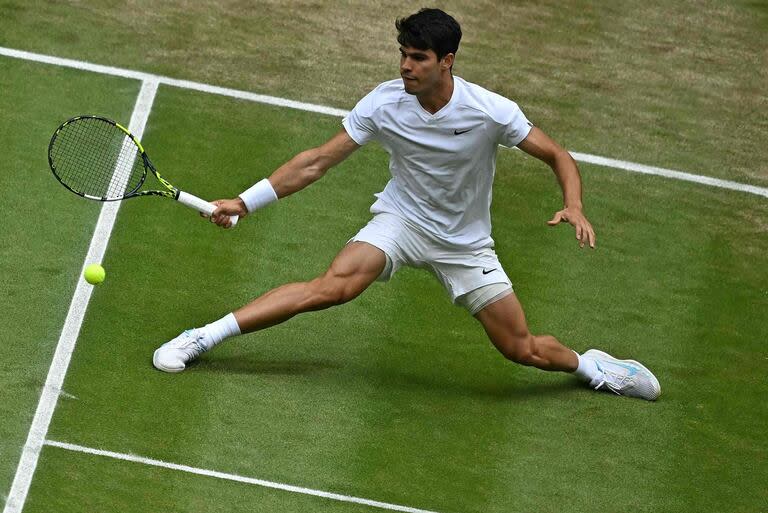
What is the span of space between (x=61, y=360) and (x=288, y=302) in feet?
5.09

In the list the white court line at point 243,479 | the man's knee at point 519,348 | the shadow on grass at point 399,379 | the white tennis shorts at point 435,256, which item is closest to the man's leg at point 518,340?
the man's knee at point 519,348

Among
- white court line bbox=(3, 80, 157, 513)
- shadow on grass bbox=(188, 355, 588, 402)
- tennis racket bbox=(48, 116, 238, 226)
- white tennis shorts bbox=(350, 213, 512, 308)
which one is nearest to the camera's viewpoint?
white court line bbox=(3, 80, 157, 513)

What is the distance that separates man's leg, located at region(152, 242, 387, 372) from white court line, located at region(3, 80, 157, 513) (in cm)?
62

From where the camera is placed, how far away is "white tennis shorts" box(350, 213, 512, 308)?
368 inches

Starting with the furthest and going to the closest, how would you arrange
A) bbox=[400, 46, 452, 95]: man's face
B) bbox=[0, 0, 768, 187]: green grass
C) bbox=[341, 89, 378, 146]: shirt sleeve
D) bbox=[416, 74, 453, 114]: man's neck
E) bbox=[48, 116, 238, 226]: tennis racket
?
bbox=[0, 0, 768, 187]: green grass, bbox=[48, 116, 238, 226]: tennis racket, bbox=[341, 89, 378, 146]: shirt sleeve, bbox=[416, 74, 453, 114]: man's neck, bbox=[400, 46, 452, 95]: man's face

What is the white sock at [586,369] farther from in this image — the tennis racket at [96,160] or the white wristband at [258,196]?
the tennis racket at [96,160]

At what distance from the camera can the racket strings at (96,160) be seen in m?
10.5

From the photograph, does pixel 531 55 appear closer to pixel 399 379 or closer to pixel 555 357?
pixel 555 357

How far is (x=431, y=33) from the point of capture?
8.78 meters

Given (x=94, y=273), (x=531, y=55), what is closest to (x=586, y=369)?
(x=94, y=273)

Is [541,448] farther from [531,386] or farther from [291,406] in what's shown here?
[291,406]

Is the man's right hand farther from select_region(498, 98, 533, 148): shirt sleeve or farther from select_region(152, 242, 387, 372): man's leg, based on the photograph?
select_region(498, 98, 533, 148): shirt sleeve

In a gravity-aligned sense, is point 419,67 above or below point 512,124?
above

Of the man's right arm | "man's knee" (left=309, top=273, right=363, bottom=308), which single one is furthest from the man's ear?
"man's knee" (left=309, top=273, right=363, bottom=308)
